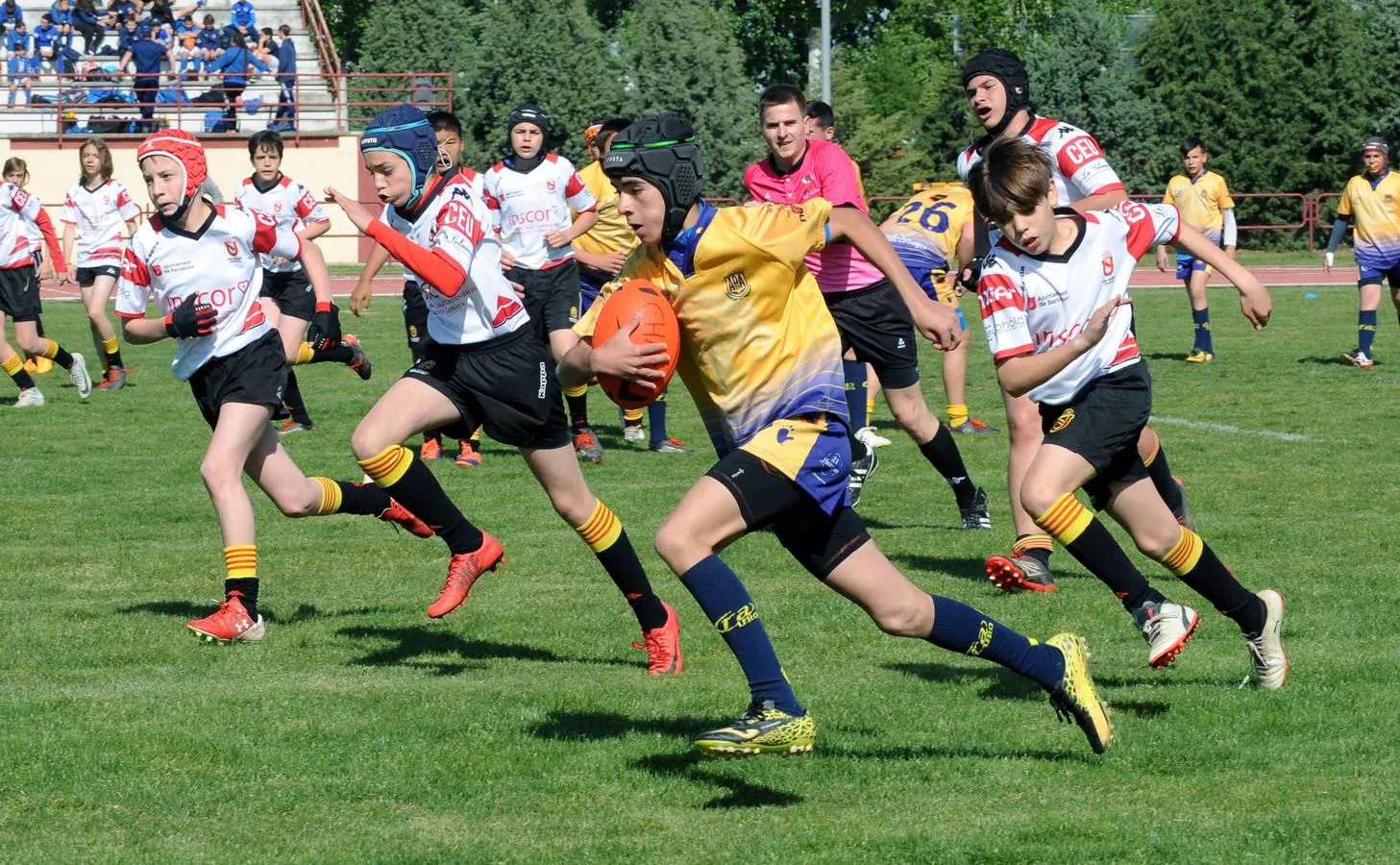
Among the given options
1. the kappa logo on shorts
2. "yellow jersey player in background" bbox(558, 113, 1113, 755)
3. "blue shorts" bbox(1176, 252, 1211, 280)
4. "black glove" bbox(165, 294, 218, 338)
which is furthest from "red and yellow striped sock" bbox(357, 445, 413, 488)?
"blue shorts" bbox(1176, 252, 1211, 280)

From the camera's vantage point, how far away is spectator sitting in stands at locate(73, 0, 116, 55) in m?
40.7

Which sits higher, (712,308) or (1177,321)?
(712,308)

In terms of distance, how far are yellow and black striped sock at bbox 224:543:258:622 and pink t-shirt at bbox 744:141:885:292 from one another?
3.58 m

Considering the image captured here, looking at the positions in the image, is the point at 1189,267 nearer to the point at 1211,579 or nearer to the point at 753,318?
the point at 1211,579

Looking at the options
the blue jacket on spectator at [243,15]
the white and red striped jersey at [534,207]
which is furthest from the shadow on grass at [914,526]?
the blue jacket on spectator at [243,15]

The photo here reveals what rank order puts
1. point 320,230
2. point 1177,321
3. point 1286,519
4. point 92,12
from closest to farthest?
point 1286,519 < point 320,230 < point 1177,321 < point 92,12

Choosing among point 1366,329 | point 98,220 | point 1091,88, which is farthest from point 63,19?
point 1366,329

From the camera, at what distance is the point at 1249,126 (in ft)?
153

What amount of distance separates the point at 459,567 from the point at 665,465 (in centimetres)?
538

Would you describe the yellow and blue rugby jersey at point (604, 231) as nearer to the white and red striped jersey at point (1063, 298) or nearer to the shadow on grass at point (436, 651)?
the shadow on grass at point (436, 651)

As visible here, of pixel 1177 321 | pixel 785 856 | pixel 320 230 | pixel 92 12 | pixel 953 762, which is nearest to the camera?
pixel 785 856

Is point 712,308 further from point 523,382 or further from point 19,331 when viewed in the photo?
point 19,331

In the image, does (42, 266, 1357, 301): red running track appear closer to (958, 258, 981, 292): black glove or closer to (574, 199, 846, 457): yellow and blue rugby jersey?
(958, 258, 981, 292): black glove

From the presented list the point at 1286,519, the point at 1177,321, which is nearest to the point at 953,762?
the point at 1286,519
